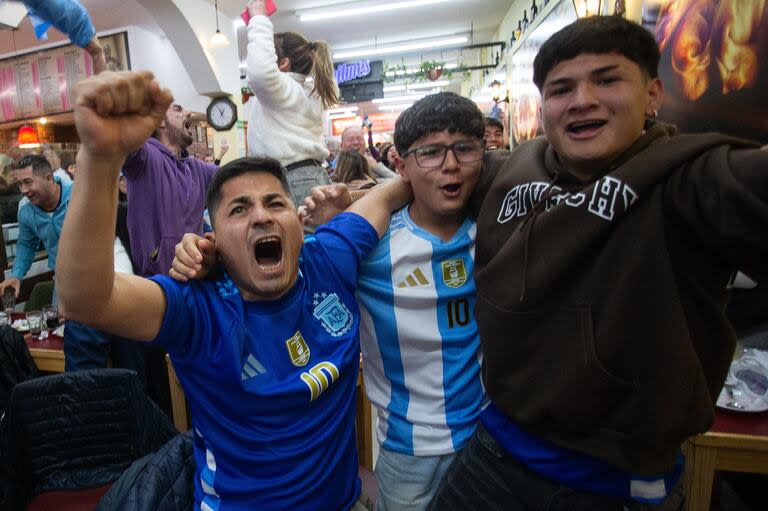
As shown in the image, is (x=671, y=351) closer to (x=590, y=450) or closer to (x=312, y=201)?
(x=590, y=450)

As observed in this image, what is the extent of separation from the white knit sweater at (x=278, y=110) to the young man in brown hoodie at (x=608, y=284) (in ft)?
4.92

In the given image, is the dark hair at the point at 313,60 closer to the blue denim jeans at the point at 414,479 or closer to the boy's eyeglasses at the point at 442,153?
the boy's eyeglasses at the point at 442,153

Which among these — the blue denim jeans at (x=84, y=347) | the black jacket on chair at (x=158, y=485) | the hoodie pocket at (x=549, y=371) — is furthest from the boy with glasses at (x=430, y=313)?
the blue denim jeans at (x=84, y=347)

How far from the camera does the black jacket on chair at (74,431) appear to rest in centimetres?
195

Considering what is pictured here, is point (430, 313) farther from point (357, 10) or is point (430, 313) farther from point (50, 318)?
point (357, 10)

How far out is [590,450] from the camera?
107 centimetres

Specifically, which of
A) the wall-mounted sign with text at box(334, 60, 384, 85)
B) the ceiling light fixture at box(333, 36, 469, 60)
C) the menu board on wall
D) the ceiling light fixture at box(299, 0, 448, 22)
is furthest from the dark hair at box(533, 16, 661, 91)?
the wall-mounted sign with text at box(334, 60, 384, 85)

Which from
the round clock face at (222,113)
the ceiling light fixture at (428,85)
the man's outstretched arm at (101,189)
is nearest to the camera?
the man's outstretched arm at (101,189)

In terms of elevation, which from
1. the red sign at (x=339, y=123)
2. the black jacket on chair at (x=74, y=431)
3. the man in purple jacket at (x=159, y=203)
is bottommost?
the black jacket on chair at (x=74, y=431)

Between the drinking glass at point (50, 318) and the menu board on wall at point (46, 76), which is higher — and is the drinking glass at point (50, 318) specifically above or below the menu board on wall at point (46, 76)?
below

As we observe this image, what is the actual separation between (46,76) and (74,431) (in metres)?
9.49

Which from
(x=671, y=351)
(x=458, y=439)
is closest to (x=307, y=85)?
(x=458, y=439)

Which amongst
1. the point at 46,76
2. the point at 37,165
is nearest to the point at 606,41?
the point at 37,165

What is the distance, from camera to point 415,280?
Result: 150 cm
